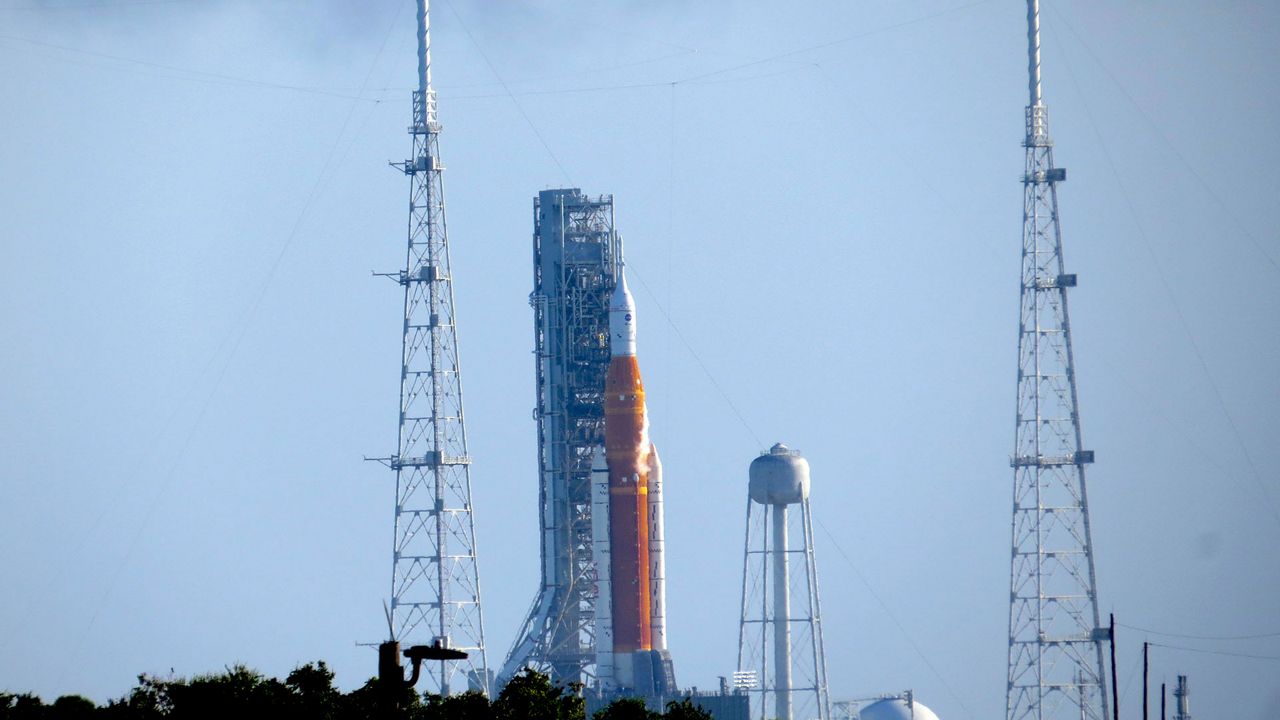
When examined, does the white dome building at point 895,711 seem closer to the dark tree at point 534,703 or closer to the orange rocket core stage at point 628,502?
the orange rocket core stage at point 628,502

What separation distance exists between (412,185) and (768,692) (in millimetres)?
38578

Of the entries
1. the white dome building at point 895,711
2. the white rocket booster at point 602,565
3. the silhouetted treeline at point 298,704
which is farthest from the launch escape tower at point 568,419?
the silhouetted treeline at point 298,704

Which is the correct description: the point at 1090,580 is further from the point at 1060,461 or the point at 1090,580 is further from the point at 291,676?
the point at 291,676

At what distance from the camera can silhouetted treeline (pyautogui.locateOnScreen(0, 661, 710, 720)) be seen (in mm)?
76438

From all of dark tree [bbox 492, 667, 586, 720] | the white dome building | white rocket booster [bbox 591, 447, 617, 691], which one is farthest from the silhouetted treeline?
the white dome building

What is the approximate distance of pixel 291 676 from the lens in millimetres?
80812

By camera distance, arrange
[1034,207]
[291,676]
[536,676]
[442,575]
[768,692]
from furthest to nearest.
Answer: [768,692], [1034,207], [442,575], [536,676], [291,676]

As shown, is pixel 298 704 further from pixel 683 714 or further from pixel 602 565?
pixel 602 565

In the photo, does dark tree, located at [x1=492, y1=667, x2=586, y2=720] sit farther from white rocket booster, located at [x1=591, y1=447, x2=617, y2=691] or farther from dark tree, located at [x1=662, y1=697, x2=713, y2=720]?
white rocket booster, located at [x1=591, y1=447, x2=617, y2=691]

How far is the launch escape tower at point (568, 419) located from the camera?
126625 mm

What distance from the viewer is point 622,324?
407ft

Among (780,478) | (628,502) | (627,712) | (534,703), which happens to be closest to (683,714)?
(627,712)

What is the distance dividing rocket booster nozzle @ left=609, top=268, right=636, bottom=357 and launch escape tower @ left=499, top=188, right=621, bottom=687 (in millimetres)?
2953

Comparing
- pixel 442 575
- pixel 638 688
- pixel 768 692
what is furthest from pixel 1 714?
pixel 768 692
